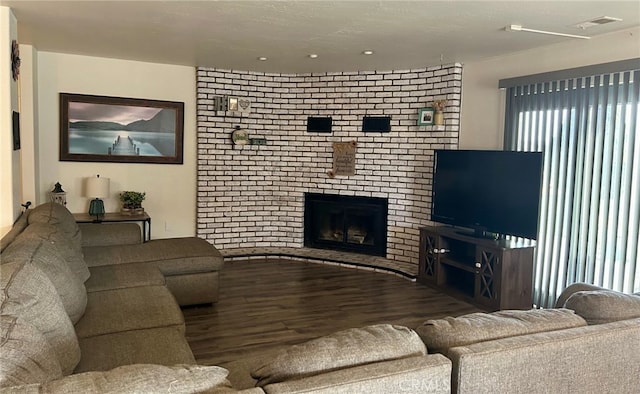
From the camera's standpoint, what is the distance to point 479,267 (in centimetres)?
472

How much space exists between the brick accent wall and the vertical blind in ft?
4.07

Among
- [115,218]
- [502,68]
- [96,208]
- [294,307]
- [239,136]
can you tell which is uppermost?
[502,68]

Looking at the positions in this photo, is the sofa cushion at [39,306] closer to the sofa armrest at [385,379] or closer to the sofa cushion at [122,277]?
the sofa armrest at [385,379]

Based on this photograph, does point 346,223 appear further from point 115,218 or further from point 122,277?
point 122,277

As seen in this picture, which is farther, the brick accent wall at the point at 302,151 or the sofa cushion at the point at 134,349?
the brick accent wall at the point at 302,151

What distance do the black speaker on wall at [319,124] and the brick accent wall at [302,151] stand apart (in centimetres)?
6

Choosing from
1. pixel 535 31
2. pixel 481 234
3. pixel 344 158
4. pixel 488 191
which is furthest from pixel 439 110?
pixel 535 31

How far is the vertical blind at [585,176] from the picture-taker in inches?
154

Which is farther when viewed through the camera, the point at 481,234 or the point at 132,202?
the point at 132,202

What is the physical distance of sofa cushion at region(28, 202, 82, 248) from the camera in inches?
145

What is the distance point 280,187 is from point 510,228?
126 inches

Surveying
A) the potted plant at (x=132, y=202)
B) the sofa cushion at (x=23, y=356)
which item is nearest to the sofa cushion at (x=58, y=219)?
the potted plant at (x=132, y=202)

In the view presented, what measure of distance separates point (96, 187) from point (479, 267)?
4070mm

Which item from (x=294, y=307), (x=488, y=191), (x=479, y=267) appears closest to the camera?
(x=294, y=307)
